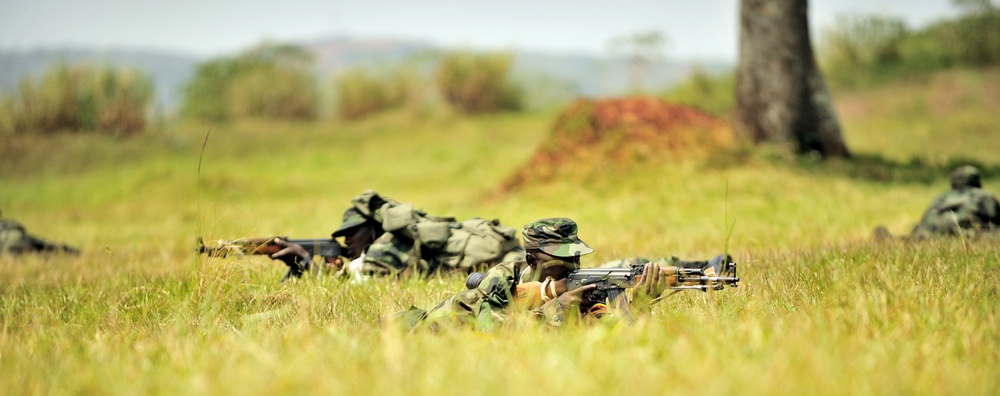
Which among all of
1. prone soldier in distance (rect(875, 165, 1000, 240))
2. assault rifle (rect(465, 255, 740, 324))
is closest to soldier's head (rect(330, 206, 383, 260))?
assault rifle (rect(465, 255, 740, 324))

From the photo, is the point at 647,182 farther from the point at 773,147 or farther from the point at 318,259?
the point at 318,259

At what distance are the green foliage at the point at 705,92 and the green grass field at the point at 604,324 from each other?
9754 mm

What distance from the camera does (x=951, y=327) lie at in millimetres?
3799

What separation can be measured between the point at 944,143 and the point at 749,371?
17151 mm

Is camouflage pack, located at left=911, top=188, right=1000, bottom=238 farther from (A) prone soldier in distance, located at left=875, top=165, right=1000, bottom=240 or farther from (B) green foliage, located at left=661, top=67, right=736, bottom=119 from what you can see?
(B) green foliage, located at left=661, top=67, right=736, bottom=119

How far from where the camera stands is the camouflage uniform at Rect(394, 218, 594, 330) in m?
4.35

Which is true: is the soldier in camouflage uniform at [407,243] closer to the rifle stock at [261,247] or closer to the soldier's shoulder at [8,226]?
the rifle stock at [261,247]

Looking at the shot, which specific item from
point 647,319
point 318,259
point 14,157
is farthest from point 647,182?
point 14,157

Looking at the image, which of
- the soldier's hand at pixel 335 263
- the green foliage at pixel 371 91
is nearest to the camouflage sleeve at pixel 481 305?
the soldier's hand at pixel 335 263

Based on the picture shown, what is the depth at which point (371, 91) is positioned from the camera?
2752 centimetres

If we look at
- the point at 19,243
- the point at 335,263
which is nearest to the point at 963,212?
the point at 335,263

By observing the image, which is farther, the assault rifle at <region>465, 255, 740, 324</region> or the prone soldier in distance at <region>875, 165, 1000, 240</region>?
the prone soldier in distance at <region>875, 165, 1000, 240</region>

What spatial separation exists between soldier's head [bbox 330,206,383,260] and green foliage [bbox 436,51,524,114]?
19860mm

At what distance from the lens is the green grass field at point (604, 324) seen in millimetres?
3215
